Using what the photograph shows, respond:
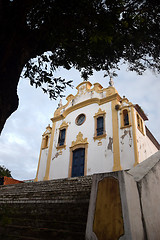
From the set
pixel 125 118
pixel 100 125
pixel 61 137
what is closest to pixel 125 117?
pixel 125 118

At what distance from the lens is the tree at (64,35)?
2980 mm

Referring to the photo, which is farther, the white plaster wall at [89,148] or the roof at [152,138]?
the roof at [152,138]

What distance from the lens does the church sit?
1095 centimetres

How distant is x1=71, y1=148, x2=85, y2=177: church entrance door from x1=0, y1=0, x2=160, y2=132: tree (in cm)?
829

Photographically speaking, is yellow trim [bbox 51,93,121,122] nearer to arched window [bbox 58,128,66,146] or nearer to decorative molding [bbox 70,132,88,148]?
arched window [bbox 58,128,66,146]

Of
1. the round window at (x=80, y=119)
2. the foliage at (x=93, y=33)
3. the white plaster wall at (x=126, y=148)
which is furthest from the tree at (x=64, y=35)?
the round window at (x=80, y=119)

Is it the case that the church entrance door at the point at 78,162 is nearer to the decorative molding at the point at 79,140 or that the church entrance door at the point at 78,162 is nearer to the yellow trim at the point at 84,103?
the decorative molding at the point at 79,140

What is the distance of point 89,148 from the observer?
1241 centimetres

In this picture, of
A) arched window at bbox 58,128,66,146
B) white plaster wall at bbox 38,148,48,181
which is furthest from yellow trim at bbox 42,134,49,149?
arched window at bbox 58,128,66,146

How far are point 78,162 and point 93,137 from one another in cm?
232

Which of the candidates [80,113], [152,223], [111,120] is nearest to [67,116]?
[80,113]

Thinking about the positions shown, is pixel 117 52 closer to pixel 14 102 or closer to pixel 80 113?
pixel 14 102

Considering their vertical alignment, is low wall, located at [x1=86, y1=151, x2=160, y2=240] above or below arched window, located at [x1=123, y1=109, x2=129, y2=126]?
below

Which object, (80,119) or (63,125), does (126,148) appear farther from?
(63,125)
